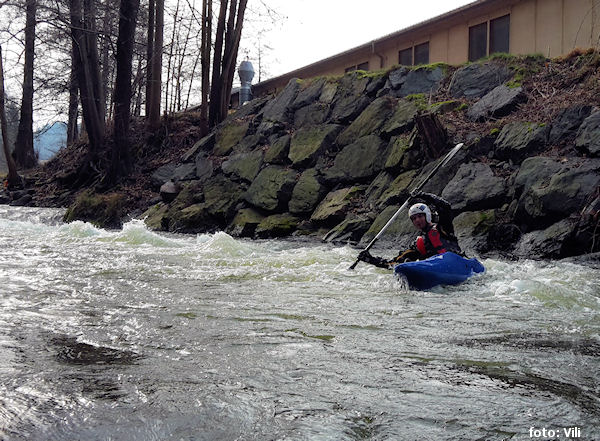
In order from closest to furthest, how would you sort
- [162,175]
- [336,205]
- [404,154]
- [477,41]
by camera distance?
[404,154] < [336,205] < [477,41] < [162,175]

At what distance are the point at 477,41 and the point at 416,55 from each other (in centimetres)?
237

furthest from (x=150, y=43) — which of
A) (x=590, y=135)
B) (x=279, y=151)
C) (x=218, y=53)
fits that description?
(x=590, y=135)

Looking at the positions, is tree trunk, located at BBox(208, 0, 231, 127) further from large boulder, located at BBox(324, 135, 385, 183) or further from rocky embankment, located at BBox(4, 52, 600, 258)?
large boulder, located at BBox(324, 135, 385, 183)

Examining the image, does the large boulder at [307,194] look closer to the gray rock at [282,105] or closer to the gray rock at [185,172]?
the gray rock at [282,105]

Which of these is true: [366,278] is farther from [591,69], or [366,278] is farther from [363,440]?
[591,69]

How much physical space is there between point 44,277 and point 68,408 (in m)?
4.52

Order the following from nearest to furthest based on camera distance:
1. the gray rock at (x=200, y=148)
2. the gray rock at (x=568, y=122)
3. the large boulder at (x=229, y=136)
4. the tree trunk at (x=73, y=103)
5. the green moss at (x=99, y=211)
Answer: the gray rock at (x=568, y=122) → the green moss at (x=99, y=211) → the large boulder at (x=229, y=136) → the gray rock at (x=200, y=148) → the tree trunk at (x=73, y=103)

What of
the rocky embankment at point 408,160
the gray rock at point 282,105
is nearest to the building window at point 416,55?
the rocky embankment at point 408,160

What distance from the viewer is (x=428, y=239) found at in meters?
7.61

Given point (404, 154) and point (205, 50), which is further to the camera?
point (205, 50)

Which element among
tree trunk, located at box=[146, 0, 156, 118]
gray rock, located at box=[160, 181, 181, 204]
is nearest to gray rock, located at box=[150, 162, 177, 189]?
gray rock, located at box=[160, 181, 181, 204]

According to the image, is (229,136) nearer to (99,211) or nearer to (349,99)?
(349,99)

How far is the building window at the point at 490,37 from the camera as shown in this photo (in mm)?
16109

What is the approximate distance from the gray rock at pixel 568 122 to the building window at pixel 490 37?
20.0 ft
